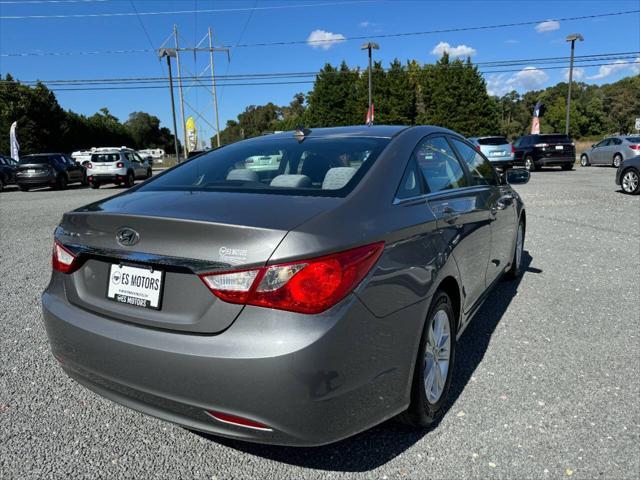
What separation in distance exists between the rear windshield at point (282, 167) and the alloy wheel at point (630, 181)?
12741mm

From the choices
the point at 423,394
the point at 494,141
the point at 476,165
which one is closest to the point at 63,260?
the point at 423,394

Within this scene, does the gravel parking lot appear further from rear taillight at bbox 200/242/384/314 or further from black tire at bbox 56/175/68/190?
black tire at bbox 56/175/68/190

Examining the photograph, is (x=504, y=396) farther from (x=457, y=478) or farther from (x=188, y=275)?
(x=188, y=275)

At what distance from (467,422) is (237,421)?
1.41m

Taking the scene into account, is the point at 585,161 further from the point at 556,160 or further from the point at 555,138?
the point at 556,160

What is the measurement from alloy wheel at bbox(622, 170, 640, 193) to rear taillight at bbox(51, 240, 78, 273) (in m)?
14.1

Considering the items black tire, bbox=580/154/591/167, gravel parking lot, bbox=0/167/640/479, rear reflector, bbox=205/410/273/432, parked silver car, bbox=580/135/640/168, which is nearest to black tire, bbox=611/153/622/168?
parked silver car, bbox=580/135/640/168

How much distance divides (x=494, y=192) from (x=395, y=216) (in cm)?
207

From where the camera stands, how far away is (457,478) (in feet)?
7.38

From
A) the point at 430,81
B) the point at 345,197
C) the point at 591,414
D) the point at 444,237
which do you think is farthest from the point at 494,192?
the point at 430,81

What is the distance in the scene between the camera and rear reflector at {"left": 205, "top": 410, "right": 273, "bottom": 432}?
1.89 meters

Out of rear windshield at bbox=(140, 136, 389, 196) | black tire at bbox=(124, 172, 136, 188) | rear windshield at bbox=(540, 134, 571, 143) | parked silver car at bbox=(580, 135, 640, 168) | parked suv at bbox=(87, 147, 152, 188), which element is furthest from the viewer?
rear windshield at bbox=(540, 134, 571, 143)

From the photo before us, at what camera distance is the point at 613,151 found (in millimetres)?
24125

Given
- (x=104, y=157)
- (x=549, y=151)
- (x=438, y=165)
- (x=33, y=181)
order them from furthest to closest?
(x=549, y=151), (x=104, y=157), (x=33, y=181), (x=438, y=165)
